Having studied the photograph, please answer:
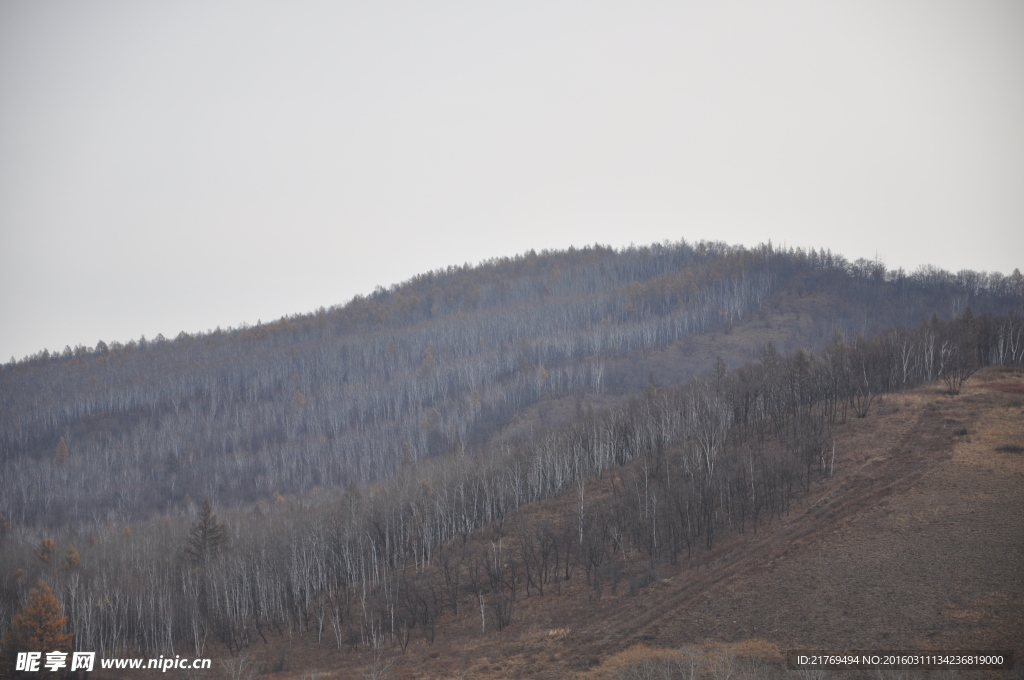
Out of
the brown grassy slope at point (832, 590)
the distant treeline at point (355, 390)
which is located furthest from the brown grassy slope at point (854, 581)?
the distant treeline at point (355, 390)

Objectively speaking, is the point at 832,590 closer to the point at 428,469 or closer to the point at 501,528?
the point at 501,528

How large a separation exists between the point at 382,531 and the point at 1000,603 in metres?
51.7

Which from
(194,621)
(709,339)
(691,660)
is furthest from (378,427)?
(691,660)

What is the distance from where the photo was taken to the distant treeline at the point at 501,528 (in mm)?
61812

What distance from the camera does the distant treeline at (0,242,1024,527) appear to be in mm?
134125

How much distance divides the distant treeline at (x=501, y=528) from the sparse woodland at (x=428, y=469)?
1.16 ft

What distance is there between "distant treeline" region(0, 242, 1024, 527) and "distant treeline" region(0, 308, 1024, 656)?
32.9 meters

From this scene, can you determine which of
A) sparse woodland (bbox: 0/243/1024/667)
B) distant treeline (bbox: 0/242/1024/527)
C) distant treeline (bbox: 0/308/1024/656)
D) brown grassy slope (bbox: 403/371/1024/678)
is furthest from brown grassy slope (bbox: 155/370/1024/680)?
distant treeline (bbox: 0/242/1024/527)

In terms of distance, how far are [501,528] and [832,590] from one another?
34813mm

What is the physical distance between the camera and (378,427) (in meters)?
147

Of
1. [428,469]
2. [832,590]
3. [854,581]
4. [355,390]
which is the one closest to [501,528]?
[428,469]

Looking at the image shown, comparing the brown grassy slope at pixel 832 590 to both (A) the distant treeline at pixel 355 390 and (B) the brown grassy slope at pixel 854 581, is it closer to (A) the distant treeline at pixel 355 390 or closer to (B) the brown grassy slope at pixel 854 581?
(B) the brown grassy slope at pixel 854 581

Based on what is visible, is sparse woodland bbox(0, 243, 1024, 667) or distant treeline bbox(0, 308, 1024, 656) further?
sparse woodland bbox(0, 243, 1024, 667)

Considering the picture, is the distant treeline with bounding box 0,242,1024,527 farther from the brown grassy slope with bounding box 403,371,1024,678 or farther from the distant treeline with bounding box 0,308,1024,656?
the brown grassy slope with bounding box 403,371,1024,678
